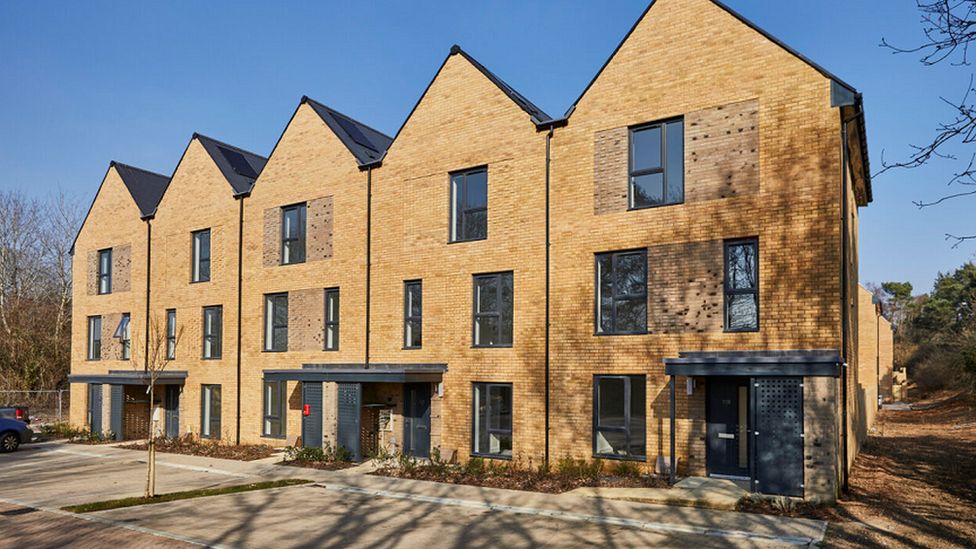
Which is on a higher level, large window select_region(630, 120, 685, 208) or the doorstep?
large window select_region(630, 120, 685, 208)

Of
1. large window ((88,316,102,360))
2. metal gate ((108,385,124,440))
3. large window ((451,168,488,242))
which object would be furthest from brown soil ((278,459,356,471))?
large window ((88,316,102,360))

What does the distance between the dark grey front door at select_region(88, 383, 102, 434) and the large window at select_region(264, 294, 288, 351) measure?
8208mm

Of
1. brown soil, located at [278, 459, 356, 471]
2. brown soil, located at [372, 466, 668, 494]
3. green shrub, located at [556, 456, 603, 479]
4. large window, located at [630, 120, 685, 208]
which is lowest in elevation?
brown soil, located at [278, 459, 356, 471]

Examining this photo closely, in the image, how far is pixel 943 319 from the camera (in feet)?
197

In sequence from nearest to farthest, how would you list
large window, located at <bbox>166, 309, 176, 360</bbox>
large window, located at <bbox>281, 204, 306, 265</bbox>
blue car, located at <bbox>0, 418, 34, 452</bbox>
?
large window, located at <bbox>281, 204, 306, 265</bbox>, blue car, located at <bbox>0, 418, 34, 452</bbox>, large window, located at <bbox>166, 309, 176, 360</bbox>

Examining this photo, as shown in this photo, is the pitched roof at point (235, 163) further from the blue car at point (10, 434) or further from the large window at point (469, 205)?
the blue car at point (10, 434)

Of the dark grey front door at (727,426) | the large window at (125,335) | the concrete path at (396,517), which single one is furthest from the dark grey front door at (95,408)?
the dark grey front door at (727,426)

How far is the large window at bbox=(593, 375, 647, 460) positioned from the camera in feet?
50.0

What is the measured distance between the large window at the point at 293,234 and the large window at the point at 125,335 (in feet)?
28.7

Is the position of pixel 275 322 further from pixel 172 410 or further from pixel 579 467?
pixel 579 467

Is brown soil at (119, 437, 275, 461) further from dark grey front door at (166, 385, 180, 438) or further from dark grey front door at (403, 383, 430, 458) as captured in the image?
dark grey front door at (403, 383, 430, 458)

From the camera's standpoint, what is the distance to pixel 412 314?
19359mm

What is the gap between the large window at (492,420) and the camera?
17.2 metres

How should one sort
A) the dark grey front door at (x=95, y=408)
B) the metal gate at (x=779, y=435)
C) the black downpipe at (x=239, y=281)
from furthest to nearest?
the dark grey front door at (x=95, y=408) → the black downpipe at (x=239, y=281) → the metal gate at (x=779, y=435)
